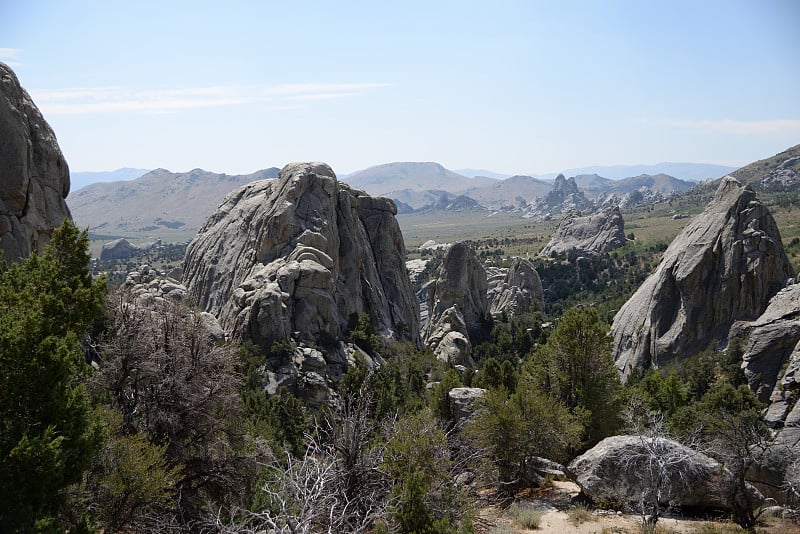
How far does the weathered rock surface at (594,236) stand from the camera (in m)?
181

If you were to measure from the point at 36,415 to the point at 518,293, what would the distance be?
102444mm

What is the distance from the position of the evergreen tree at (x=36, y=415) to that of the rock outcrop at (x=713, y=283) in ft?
200

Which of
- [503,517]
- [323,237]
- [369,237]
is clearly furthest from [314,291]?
[503,517]

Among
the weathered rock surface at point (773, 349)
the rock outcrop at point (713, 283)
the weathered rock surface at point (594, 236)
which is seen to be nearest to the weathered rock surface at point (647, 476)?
the weathered rock surface at point (773, 349)

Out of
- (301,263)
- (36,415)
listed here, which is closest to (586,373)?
(36,415)

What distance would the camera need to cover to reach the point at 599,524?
62.9ft

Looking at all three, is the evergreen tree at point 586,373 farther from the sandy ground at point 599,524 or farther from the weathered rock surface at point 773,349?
the weathered rock surface at point 773,349

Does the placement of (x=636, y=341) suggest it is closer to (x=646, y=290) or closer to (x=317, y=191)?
(x=646, y=290)

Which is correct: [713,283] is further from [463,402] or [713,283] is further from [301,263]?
[463,402]

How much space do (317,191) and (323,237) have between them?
24.7 feet

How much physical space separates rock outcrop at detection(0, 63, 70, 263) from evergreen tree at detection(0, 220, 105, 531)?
52.0 ft

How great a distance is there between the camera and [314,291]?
54.8 meters

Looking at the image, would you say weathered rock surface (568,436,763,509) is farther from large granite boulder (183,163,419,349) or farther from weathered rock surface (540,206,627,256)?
weathered rock surface (540,206,627,256)

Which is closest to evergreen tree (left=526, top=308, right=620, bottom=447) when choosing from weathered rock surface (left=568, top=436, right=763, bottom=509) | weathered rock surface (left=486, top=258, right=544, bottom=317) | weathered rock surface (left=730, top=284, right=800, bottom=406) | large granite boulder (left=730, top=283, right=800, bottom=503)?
large granite boulder (left=730, top=283, right=800, bottom=503)
